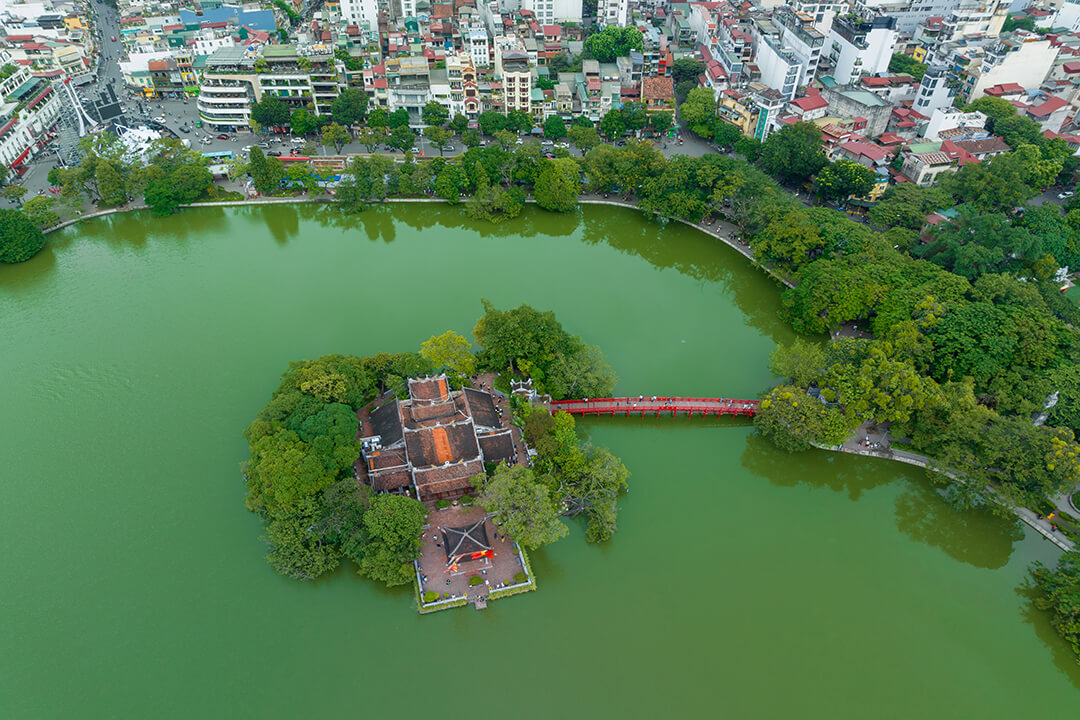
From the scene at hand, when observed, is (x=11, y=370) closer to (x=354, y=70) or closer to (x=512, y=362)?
(x=512, y=362)

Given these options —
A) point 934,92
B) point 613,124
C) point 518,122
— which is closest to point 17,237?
point 518,122

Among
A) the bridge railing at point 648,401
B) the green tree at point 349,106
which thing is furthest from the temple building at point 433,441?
the green tree at point 349,106

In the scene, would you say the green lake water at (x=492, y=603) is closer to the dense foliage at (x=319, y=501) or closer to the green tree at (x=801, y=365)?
the dense foliage at (x=319, y=501)

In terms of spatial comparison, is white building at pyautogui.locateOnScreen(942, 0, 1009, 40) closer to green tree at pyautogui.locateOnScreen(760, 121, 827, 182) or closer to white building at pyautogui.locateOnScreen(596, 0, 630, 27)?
green tree at pyautogui.locateOnScreen(760, 121, 827, 182)

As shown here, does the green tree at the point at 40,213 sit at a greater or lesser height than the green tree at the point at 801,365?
greater

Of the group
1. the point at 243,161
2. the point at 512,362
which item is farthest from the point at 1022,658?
the point at 243,161

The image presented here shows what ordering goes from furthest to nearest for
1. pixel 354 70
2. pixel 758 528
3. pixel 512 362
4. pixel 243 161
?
pixel 354 70
pixel 243 161
pixel 512 362
pixel 758 528
